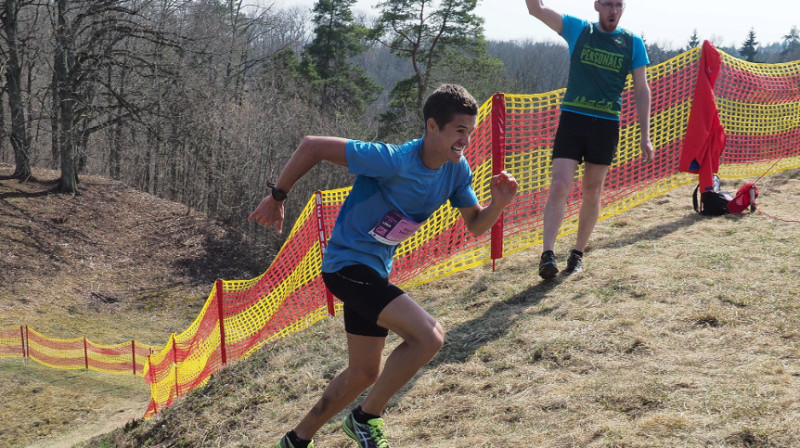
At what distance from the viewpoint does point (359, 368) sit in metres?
3.36

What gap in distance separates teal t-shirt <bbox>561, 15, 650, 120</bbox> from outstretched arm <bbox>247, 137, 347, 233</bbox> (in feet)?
9.63

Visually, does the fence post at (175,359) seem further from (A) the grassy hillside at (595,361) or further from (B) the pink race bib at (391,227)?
(B) the pink race bib at (391,227)

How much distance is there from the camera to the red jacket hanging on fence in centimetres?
759

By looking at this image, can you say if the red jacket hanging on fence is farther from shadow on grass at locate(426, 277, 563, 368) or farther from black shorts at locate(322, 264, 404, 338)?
black shorts at locate(322, 264, 404, 338)

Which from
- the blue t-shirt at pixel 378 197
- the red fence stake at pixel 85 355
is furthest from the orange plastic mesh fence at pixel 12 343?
the blue t-shirt at pixel 378 197

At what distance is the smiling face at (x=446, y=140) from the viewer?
326 centimetres

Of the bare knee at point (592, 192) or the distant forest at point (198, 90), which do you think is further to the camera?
the distant forest at point (198, 90)

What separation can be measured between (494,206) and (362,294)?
781mm

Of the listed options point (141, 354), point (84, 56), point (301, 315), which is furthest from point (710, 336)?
point (84, 56)

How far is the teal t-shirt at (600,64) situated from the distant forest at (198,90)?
17679mm

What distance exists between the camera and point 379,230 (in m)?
3.33

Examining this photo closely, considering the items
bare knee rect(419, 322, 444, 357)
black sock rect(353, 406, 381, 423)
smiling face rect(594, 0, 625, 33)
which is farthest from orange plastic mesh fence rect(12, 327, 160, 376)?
bare knee rect(419, 322, 444, 357)

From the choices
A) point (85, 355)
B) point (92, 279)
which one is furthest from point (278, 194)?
point (92, 279)

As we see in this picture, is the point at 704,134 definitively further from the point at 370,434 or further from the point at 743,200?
the point at 370,434
